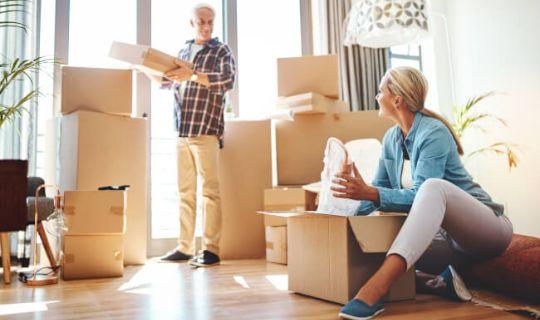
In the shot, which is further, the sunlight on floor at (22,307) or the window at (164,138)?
the window at (164,138)

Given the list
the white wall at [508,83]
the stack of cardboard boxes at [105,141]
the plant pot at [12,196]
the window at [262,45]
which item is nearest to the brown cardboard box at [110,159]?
the stack of cardboard boxes at [105,141]

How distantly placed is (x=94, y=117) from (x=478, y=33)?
2834mm

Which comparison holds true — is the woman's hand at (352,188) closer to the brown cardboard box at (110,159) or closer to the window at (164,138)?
the brown cardboard box at (110,159)

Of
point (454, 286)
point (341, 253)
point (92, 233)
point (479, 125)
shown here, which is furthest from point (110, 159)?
point (479, 125)

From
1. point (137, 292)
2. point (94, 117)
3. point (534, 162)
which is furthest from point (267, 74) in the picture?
point (137, 292)

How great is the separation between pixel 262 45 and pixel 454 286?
2602 mm

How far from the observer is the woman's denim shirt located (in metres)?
1.51

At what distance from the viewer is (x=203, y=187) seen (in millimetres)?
2713

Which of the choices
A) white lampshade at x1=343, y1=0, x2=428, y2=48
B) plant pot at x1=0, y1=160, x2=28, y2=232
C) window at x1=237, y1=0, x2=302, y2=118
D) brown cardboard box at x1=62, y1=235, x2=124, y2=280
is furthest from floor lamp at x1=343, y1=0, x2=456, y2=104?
plant pot at x1=0, y1=160, x2=28, y2=232

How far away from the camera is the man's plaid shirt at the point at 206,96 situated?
2.71 metres

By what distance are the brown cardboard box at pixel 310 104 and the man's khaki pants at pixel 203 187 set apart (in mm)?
589

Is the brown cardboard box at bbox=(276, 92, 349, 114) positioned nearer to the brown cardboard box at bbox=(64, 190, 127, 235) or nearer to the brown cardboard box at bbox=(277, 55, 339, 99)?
the brown cardboard box at bbox=(277, 55, 339, 99)

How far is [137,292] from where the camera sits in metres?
1.88

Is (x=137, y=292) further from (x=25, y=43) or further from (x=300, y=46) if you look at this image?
(x=300, y=46)
